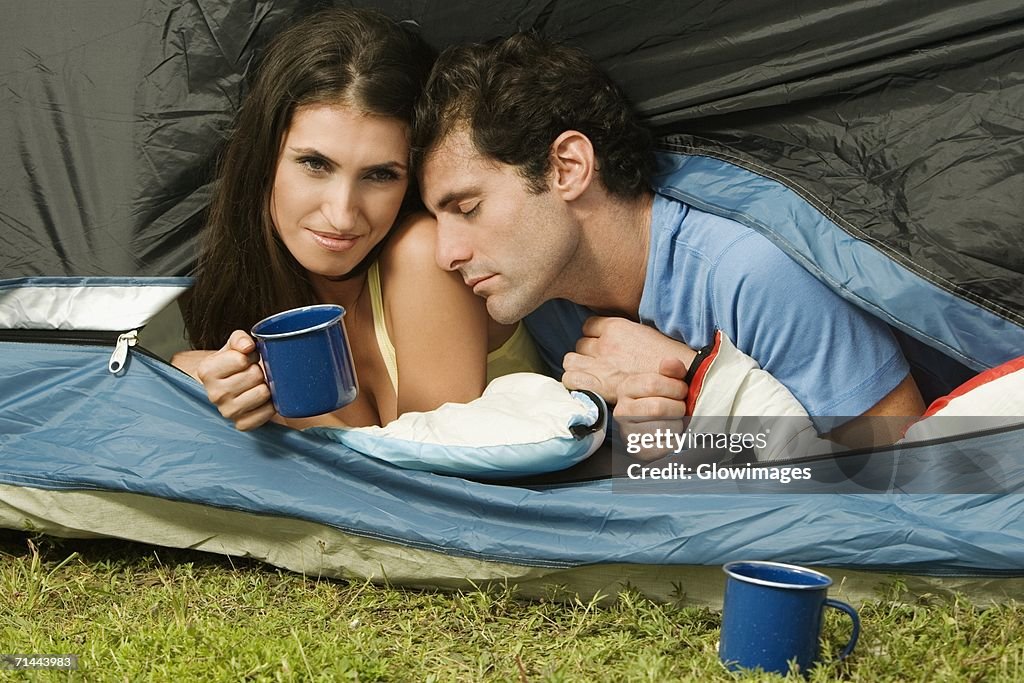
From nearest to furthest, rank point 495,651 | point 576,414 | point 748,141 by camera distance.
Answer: point 495,651, point 576,414, point 748,141

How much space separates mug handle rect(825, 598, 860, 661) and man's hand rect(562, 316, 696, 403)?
1.93ft

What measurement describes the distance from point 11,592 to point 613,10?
1434mm

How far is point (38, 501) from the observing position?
79.6 inches

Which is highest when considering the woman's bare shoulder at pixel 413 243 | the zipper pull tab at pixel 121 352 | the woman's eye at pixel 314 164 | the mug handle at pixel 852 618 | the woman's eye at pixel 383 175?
the woman's eye at pixel 314 164

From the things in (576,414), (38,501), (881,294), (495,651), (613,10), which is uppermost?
(613,10)

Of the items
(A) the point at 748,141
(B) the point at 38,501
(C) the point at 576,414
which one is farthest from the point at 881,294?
(B) the point at 38,501

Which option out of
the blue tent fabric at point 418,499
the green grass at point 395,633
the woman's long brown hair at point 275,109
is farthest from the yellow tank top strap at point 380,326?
the green grass at point 395,633

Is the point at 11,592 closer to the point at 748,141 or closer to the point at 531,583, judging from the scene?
the point at 531,583

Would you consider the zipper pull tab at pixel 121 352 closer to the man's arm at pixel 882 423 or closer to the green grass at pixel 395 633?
the green grass at pixel 395 633

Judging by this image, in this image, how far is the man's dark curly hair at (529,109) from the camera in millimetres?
2012

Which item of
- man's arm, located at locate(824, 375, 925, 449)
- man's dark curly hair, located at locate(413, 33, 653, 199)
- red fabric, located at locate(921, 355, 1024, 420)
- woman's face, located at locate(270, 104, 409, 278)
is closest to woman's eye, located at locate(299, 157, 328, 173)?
woman's face, located at locate(270, 104, 409, 278)

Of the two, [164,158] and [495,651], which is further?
[164,158]

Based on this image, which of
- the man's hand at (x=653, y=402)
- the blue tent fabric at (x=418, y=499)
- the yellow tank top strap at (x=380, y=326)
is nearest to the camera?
the blue tent fabric at (x=418, y=499)

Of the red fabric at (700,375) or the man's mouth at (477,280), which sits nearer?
the red fabric at (700,375)
